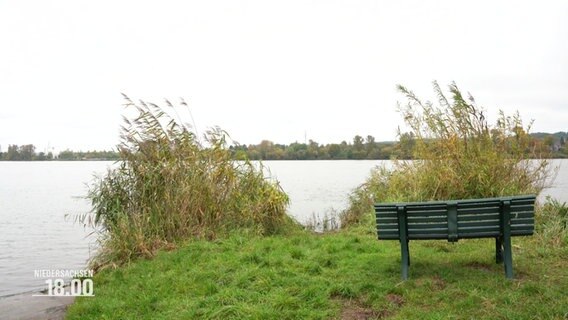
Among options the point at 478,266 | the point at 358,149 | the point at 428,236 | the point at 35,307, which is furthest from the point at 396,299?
the point at 358,149

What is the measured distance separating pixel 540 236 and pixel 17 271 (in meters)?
9.35

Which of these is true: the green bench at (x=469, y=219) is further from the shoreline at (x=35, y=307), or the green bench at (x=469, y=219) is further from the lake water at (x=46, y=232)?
the lake water at (x=46, y=232)

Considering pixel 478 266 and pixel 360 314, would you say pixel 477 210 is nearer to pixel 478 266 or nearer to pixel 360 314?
pixel 478 266

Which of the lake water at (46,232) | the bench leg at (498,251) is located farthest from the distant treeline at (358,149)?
the bench leg at (498,251)

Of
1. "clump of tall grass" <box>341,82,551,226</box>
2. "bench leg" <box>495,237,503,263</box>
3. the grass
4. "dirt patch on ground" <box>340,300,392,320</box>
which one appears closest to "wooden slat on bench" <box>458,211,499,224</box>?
the grass

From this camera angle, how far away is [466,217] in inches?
201

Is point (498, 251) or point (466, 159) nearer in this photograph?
point (498, 251)

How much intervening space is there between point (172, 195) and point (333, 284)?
4162mm

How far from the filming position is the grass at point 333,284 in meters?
4.52

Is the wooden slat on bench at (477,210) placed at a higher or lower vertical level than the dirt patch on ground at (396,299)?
higher

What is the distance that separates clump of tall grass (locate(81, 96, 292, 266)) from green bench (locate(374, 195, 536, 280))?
3992 mm

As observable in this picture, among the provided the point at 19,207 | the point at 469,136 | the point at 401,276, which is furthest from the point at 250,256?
the point at 19,207

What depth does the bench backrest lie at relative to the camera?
4.99 metres

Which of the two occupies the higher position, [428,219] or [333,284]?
[428,219]
